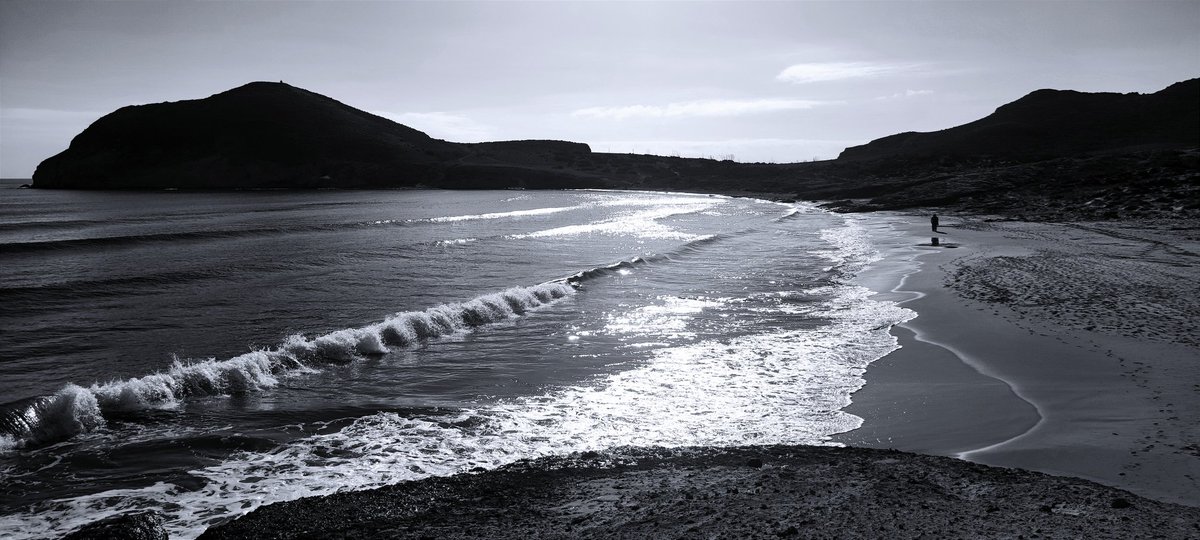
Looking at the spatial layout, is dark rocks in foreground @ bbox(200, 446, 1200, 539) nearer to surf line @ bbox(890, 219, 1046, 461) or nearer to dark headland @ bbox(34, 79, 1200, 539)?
dark headland @ bbox(34, 79, 1200, 539)

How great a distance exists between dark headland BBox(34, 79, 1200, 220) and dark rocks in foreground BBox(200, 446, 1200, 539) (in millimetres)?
45320

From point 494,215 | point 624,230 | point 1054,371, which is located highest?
point 494,215

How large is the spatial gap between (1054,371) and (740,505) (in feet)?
22.8

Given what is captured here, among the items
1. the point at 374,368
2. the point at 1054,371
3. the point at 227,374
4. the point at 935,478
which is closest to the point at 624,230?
the point at 374,368

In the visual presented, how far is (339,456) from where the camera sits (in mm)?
7184

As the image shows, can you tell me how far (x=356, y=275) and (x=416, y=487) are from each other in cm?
1797

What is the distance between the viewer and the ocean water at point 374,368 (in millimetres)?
A: 6934

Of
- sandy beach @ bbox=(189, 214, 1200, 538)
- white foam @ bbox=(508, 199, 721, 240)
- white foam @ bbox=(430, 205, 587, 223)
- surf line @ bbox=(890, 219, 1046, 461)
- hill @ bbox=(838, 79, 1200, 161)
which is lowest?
surf line @ bbox=(890, 219, 1046, 461)

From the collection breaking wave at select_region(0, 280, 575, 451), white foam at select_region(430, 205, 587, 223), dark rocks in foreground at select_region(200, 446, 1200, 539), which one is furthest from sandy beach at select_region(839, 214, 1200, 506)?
white foam at select_region(430, 205, 587, 223)

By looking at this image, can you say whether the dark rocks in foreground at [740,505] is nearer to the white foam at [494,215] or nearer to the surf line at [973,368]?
the surf line at [973,368]

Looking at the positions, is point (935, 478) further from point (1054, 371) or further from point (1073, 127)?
point (1073, 127)

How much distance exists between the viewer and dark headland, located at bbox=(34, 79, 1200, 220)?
60.2 meters

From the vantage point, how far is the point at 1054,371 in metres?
9.50

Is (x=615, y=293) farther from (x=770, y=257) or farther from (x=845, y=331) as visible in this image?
(x=770, y=257)
